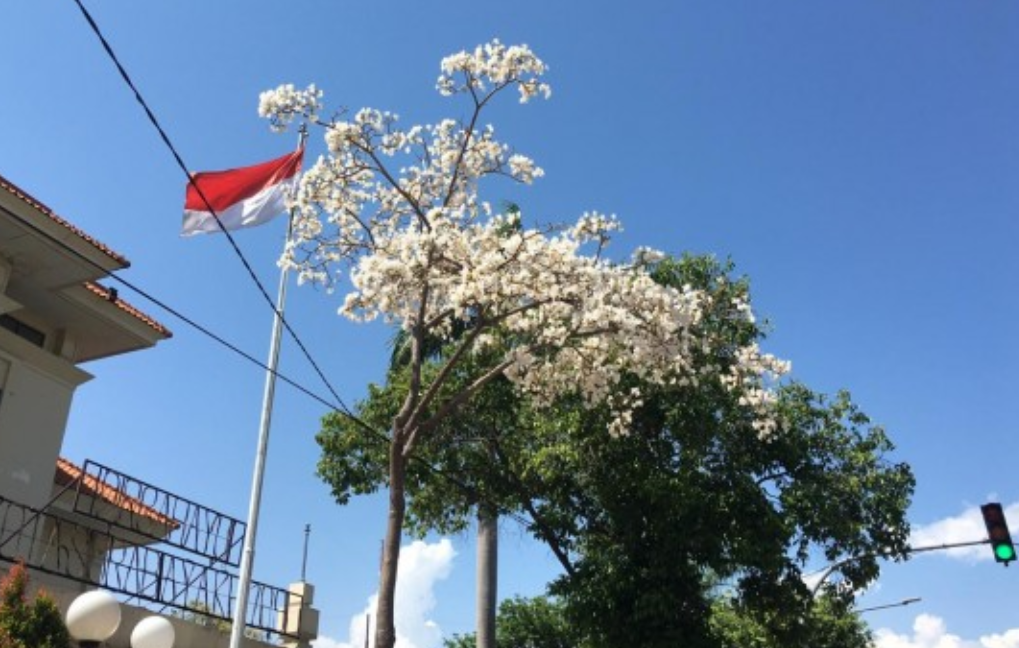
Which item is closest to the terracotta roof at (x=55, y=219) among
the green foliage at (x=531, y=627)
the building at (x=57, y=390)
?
the building at (x=57, y=390)

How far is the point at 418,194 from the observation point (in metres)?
12.5

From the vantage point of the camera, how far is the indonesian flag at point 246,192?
1527 centimetres

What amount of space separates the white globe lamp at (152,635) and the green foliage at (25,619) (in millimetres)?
715

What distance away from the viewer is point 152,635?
419 inches

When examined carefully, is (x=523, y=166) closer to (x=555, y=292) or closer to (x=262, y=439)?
(x=555, y=292)

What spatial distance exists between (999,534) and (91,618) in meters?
15.8

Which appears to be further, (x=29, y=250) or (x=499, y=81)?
(x=29, y=250)

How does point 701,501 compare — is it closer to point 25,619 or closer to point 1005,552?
point 1005,552

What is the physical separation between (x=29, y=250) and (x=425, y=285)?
6.93 m

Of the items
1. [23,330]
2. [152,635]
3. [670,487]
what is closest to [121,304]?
[23,330]

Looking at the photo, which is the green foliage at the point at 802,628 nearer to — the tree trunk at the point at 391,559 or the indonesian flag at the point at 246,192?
the tree trunk at the point at 391,559

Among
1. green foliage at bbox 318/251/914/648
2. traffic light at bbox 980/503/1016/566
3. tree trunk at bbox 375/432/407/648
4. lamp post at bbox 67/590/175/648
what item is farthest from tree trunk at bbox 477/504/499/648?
lamp post at bbox 67/590/175/648

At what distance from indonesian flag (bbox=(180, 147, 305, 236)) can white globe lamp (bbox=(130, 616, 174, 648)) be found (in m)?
6.53

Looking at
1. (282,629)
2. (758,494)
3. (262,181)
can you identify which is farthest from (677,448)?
(262,181)
